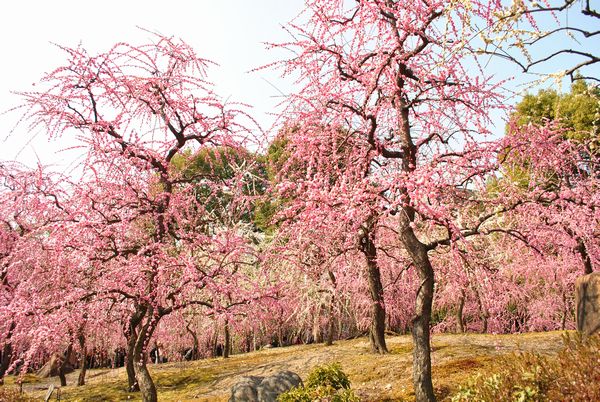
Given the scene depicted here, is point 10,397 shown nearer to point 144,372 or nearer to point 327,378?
point 144,372

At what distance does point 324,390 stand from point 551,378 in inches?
128

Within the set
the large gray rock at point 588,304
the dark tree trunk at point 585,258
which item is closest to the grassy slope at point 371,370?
the large gray rock at point 588,304

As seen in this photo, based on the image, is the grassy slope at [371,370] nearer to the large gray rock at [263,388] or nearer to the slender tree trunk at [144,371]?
the large gray rock at [263,388]

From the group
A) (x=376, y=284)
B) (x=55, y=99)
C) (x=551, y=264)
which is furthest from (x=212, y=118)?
(x=551, y=264)

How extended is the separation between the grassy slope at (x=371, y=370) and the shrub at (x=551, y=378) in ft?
6.56

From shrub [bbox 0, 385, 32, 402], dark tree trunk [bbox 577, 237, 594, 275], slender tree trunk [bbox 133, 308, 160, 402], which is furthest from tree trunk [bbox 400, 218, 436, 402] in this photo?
dark tree trunk [bbox 577, 237, 594, 275]

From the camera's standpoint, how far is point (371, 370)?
32.2 ft

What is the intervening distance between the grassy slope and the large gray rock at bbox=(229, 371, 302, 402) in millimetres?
1353

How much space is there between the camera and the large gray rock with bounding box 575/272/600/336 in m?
7.21

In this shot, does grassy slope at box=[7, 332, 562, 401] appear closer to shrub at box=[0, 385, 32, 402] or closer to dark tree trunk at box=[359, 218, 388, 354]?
dark tree trunk at box=[359, 218, 388, 354]

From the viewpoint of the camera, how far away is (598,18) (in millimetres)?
6484

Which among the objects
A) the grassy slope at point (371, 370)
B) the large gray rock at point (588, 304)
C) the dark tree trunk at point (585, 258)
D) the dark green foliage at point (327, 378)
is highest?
the dark tree trunk at point (585, 258)

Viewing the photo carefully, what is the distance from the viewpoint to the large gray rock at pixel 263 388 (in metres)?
8.17

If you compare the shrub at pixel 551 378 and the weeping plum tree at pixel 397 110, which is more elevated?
the weeping plum tree at pixel 397 110
